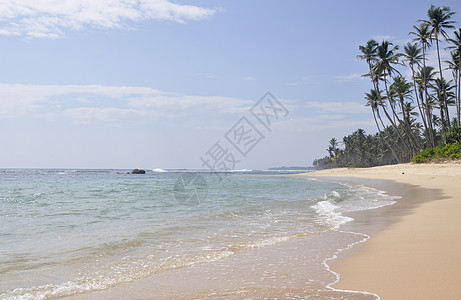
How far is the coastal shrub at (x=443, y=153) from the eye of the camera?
113ft

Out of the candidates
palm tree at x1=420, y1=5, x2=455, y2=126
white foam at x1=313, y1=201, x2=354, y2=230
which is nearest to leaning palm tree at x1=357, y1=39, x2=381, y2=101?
palm tree at x1=420, y1=5, x2=455, y2=126

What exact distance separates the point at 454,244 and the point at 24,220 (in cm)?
1142

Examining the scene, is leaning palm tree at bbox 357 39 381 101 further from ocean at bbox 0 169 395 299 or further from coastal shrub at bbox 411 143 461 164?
ocean at bbox 0 169 395 299

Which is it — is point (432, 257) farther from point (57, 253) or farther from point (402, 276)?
point (57, 253)

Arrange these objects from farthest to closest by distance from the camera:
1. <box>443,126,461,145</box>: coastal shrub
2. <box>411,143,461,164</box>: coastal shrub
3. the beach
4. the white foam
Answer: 1. <box>443,126,461,145</box>: coastal shrub
2. <box>411,143,461,164</box>: coastal shrub
3. the white foam
4. the beach

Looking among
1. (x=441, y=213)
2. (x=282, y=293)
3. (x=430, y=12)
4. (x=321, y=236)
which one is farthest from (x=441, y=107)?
(x=282, y=293)

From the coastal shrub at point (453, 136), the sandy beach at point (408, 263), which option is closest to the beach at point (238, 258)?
the sandy beach at point (408, 263)

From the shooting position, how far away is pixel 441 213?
904 cm

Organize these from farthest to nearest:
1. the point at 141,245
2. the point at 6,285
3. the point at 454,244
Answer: the point at 141,245 < the point at 454,244 < the point at 6,285

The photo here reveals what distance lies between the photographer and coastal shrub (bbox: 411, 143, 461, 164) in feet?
113

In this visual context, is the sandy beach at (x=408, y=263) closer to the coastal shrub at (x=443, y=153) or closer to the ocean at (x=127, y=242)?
the ocean at (x=127, y=242)

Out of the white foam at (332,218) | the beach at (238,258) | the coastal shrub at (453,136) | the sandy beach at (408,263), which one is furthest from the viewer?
the coastal shrub at (453,136)

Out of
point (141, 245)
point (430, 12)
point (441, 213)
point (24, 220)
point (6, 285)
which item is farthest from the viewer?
point (430, 12)

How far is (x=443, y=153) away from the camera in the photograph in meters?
37.0
